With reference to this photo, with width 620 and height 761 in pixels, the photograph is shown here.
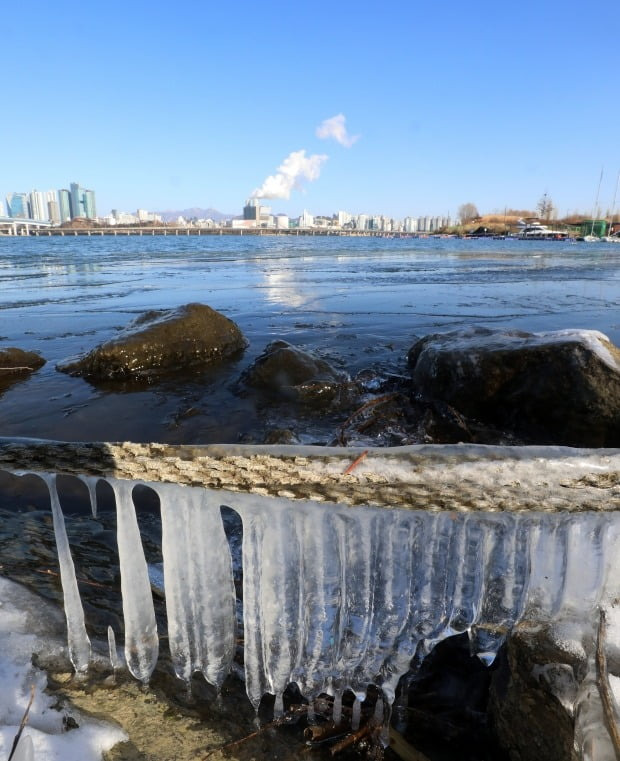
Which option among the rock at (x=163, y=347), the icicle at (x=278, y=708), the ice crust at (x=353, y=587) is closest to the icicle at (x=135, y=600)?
the ice crust at (x=353, y=587)

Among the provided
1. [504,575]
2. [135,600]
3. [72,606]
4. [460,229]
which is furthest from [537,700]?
[460,229]

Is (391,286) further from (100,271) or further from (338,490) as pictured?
(338,490)

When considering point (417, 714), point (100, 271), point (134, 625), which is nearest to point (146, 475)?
point (134, 625)

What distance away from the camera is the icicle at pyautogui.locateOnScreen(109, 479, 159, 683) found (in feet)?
5.49

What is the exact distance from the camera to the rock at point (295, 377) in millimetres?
5707

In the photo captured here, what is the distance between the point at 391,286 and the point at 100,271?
1514 centimetres

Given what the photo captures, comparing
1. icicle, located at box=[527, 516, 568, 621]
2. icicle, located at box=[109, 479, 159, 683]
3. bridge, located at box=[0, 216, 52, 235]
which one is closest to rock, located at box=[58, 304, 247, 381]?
icicle, located at box=[109, 479, 159, 683]

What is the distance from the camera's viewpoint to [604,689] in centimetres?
144

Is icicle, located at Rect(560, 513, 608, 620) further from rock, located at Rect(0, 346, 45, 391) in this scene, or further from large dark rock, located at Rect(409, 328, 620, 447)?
rock, located at Rect(0, 346, 45, 391)

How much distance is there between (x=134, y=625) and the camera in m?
1.82

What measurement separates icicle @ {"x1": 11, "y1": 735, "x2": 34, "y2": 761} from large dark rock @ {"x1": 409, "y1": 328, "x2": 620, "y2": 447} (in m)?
4.25

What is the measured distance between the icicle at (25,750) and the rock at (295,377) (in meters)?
4.31

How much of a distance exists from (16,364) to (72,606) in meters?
6.12

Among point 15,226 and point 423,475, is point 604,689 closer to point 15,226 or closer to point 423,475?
point 423,475
